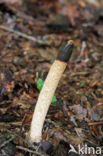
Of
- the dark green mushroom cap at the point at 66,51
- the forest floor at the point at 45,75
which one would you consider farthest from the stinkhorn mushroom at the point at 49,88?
the forest floor at the point at 45,75

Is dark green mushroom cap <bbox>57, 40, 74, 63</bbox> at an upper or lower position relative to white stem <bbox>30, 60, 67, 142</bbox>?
upper

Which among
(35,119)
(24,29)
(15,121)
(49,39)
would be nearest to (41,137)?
(35,119)

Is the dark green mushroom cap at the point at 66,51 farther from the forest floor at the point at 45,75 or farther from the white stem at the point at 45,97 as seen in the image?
the forest floor at the point at 45,75

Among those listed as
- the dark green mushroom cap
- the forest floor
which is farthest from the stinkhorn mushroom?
the forest floor

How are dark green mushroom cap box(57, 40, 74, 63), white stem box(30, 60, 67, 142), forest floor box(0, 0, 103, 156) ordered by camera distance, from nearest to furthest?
dark green mushroom cap box(57, 40, 74, 63), white stem box(30, 60, 67, 142), forest floor box(0, 0, 103, 156)

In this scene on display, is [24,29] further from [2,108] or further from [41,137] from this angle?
Answer: [41,137]

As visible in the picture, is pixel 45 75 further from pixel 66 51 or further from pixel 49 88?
pixel 66 51

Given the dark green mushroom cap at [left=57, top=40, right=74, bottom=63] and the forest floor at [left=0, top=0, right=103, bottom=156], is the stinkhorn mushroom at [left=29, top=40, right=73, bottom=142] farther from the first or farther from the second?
the forest floor at [left=0, top=0, right=103, bottom=156]

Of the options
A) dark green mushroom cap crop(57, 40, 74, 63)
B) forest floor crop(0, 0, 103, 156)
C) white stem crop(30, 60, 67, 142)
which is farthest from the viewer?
forest floor crop(0, 0, 103, 156)
